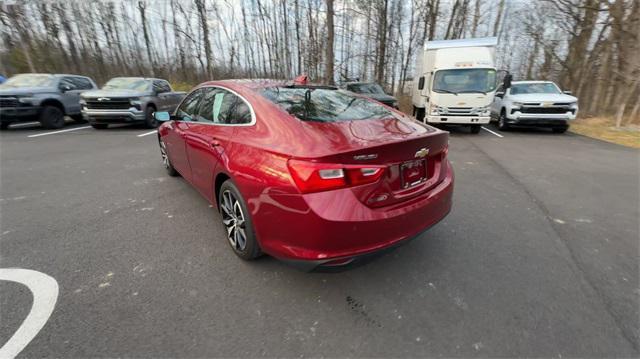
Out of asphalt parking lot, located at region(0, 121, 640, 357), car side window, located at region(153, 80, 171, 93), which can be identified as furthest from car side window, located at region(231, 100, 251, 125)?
car side window, located at region(153, 80, 171, 93)

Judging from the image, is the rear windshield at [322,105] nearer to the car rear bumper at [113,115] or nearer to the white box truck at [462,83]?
the white box truck at [462,83]

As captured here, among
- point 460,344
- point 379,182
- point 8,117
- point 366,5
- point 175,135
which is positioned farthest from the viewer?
point 366,5

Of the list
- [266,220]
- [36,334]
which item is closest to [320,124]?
[266,220]

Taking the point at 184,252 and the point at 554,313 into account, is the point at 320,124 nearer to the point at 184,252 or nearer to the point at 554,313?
the point at 184,252

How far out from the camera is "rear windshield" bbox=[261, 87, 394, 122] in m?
2.54

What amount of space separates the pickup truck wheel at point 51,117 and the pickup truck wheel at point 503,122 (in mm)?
15716

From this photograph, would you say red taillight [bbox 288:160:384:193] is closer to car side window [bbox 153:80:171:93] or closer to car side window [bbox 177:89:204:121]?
car side window [bbox 177:89:204:121]

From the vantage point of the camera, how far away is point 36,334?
1.93 m

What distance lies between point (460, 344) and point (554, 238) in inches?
83.7

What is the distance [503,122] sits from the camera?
1118 centimetres

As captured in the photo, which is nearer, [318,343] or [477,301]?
[318,343]

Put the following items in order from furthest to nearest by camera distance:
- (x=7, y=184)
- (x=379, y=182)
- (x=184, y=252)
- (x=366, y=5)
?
(x=366, y=5) < (x=7, y=184) < (x=184, y=252) < (x=379, y=182)

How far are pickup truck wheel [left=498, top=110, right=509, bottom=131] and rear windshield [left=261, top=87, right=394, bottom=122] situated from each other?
10116mm

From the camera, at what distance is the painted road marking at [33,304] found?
1839mm
